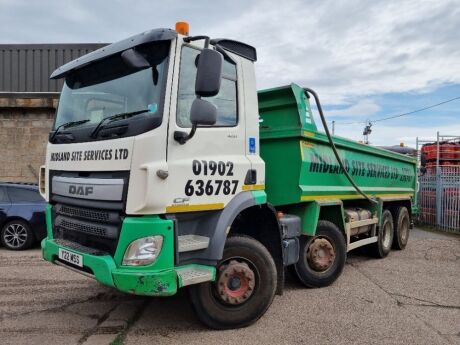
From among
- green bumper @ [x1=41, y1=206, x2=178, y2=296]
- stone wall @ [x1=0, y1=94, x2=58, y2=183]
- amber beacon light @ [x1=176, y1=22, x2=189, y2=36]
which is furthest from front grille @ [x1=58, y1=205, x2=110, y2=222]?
stone wall @ [x1=0, y1=94, x2=58, y2=183]

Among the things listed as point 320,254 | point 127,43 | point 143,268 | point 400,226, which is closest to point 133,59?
point 127,43

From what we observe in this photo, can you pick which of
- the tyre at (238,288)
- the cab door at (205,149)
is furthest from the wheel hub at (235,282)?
the cab door at (205,149)


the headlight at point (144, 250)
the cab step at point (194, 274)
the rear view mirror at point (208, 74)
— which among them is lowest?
the cab step at point (194, 274)

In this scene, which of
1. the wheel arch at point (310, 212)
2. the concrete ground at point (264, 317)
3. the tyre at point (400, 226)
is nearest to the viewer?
the concrete ground at point (264, 317)

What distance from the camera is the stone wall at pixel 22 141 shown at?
38.3 ft

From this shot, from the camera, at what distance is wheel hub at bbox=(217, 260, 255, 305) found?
4090mm

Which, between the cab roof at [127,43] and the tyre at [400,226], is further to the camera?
the tyre at [400,226]

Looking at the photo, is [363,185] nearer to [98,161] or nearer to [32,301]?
[98,161]

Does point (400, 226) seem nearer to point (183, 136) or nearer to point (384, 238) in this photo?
point (384, 238)

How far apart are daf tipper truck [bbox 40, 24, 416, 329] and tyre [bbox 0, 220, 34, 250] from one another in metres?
4.24

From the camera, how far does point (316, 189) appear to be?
5.45m

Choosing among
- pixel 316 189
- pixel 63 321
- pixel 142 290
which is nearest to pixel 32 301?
pixel 63 321

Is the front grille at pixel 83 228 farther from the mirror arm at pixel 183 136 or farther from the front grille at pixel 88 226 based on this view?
the mirror arm at pixel 183 136

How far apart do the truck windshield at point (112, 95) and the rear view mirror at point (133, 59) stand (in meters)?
0.07
